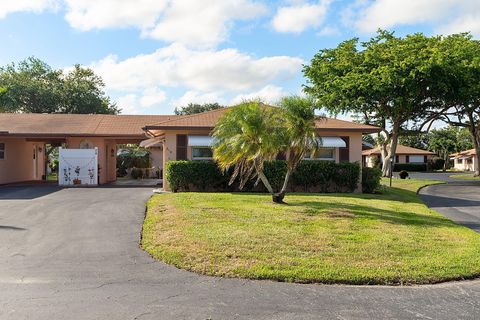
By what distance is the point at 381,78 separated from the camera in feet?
98.9

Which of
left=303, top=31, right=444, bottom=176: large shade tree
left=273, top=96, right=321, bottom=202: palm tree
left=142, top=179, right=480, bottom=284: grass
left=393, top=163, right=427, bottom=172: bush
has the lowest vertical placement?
left=142, top=179, right=480, bottom=284: grass

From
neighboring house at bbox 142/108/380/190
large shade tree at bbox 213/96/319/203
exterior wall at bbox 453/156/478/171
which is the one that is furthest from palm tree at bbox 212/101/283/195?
exterior wall at bbox 453/156/478/171

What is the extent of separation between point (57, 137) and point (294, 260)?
19167 millimetres

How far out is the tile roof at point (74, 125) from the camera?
79.4 feet

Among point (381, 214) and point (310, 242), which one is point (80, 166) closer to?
point (381, 214)

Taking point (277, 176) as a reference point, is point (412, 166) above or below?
above

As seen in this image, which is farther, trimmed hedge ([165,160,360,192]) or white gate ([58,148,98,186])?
white gate ([58,148,98,186])

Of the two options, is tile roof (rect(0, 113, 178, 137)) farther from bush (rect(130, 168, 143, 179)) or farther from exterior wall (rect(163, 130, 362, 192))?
exterior wall (rect(163, 130, 362, 192))

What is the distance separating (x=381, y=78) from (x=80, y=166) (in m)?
19.1

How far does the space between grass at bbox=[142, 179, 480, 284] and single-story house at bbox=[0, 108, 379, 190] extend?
208 inches

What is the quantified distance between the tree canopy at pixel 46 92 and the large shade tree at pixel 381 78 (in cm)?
2064

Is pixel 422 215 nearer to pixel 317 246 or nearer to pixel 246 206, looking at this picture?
pixel 246 206

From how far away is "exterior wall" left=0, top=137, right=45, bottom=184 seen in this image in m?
25.2

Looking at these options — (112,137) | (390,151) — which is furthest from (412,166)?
(112,137)
